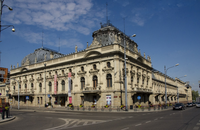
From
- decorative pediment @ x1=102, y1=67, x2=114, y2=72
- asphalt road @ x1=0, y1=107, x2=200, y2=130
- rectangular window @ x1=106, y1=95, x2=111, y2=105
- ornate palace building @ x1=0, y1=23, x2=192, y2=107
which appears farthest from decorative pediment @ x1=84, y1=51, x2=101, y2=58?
asphalt road @ x1=0, y1=107, x2=200, y2=130

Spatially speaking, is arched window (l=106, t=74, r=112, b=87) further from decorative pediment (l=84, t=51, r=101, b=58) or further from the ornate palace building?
decorative pediment (l=84, t=51, r=101, b=58)

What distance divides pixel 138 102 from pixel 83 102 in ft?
49.7

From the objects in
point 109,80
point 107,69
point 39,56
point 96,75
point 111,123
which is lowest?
point 111,123

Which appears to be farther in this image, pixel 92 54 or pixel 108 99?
pixel 92 54

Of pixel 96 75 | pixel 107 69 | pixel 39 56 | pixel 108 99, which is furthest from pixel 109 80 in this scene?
pixel 39 56

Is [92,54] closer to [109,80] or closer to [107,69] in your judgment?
[107,69]

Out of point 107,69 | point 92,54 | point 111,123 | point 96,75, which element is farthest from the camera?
point 92,54

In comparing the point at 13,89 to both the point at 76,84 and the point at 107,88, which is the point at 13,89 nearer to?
the point at 76,84

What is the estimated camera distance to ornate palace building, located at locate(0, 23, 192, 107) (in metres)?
41.1

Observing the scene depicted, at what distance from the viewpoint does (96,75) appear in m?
43.9

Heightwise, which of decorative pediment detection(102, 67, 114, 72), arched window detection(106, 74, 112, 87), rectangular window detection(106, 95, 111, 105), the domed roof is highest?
the domed roof

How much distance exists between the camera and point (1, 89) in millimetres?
81938

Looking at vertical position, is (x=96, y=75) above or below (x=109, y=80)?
above

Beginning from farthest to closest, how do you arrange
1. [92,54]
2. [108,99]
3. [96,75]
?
[92,54]
[96,75]
[108,99]
